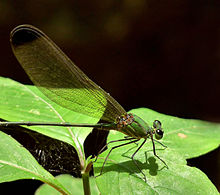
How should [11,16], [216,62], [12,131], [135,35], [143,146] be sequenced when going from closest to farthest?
[143,146], [12,131], [11,16], [135,35], [216,62]

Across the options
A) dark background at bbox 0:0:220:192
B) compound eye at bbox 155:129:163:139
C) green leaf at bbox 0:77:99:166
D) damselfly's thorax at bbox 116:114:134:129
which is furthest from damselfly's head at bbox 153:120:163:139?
dark background at bbox 0:0:220:192

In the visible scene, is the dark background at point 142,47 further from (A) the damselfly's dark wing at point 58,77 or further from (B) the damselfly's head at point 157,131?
(B) the damselfly's head at point 157,131

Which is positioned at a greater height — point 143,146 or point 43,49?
point 43,49

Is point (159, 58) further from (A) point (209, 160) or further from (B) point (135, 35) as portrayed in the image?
(A) point (209, 160)

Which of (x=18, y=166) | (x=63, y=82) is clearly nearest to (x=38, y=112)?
(x=63, y=82)

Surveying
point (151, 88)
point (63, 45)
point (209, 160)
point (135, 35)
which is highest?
point (135, 35)

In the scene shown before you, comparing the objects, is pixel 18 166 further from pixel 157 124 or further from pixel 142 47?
pixel 142 47

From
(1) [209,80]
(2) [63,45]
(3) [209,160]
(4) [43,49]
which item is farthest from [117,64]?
(4) [43,49]

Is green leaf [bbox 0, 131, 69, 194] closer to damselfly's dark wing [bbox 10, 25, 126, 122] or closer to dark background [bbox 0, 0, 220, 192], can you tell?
damselfly's dark wing [bbox 10, 25, 126, 122]
